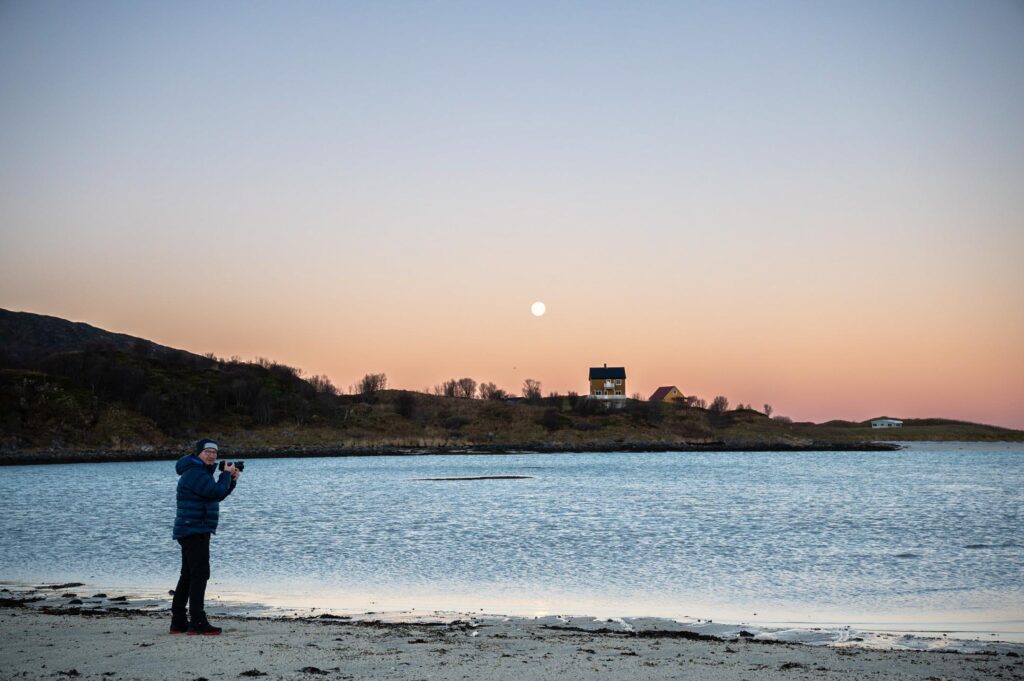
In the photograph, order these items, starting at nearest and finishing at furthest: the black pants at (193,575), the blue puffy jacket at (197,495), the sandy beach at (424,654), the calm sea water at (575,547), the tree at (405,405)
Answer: the sandy beach at (424,654), the blue puffy jacket at (197,495), the black pants at (193,575), the calm sea water at (575,547), the tree at (405,405)

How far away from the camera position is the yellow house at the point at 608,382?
169250 millimetres

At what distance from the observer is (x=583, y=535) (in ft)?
92.4

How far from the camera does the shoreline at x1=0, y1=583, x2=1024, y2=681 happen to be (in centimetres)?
933

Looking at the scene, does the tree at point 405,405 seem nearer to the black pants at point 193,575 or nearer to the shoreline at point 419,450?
the shoreline at point 419,450

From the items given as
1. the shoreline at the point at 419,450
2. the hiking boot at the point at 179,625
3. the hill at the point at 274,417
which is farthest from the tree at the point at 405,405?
the hiking boot at the point at 179,625

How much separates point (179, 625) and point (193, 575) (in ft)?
2.21

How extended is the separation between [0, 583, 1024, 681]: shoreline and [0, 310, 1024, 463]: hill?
285ft

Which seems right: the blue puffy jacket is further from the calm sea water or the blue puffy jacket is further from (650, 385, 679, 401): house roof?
(650, 385, 679, 401): house roof

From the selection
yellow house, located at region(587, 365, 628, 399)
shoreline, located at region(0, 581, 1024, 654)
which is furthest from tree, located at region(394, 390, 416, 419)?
shoreline, located at region(0, 581, 1024, 654)

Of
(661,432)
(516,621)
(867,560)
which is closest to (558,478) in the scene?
(867,560)

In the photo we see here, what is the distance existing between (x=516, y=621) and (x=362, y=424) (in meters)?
122

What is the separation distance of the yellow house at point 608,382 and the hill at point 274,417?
5599 millimetres

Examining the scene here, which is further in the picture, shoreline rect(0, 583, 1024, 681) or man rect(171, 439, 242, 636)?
man rect(171, 439, 242, 636)

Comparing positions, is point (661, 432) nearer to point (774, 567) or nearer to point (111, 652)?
point (774, 567)
